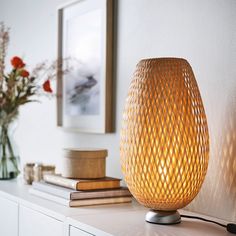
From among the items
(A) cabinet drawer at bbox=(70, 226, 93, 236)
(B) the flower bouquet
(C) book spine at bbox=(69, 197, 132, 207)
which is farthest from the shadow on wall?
(B) the flower bouquet

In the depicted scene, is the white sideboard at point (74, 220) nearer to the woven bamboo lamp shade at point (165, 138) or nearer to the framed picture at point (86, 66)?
the woven bamboo lamp shade at point (165, 138)

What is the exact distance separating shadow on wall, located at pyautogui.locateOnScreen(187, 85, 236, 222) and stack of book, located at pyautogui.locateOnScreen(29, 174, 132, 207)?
26 centimetres

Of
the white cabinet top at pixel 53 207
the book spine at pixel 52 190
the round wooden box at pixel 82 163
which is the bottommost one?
the white cabinet top at pixel 53 207

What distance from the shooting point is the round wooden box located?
143 cm

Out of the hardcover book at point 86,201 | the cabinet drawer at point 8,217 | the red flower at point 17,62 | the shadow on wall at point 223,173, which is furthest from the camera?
the red flower at point 17,62

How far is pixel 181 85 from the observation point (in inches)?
42.8

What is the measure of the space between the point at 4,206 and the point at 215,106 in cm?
79

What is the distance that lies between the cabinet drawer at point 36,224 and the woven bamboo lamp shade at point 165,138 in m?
0.28

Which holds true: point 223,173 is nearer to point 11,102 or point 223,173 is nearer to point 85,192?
point 85,192

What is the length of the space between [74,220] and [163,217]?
22 centimetres

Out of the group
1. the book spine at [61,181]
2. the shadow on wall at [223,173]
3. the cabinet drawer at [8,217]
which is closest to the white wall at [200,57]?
the shadow on wall at [223,173]

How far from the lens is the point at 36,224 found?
137 centimetres

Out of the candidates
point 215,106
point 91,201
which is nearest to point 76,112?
point 91,201

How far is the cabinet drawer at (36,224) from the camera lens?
49.8 inches
